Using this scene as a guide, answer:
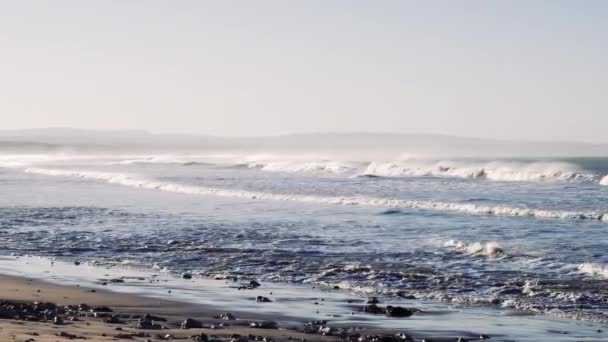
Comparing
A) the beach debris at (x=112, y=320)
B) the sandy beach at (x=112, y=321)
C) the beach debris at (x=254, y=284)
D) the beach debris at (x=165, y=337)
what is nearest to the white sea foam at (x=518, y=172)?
the beach debris at (x=254, y=284)

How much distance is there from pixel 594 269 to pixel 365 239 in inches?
252

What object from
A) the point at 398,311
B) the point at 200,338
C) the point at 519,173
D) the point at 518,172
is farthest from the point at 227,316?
the point at 518,172

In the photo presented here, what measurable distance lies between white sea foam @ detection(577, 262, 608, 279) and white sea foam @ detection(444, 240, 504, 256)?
7.90 feet

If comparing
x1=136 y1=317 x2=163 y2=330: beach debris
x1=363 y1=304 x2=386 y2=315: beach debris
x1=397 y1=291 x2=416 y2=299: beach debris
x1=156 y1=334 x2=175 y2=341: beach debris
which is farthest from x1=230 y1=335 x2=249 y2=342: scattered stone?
x1=397 y1=291 x2=416 y2=299: beach debris

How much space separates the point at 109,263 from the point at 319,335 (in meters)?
8.11

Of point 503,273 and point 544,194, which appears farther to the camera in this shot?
point 544,194

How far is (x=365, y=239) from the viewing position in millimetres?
21422

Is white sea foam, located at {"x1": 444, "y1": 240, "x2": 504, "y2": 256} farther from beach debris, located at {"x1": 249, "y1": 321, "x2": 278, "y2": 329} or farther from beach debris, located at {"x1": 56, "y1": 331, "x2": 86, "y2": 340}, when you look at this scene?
beach debris, located at {"x1": 56, "y1": 331, "x2": 86, "y2": 340}

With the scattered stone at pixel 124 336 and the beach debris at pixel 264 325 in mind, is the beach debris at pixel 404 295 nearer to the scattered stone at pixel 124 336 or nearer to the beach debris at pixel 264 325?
the beach debris at pixel 264 325

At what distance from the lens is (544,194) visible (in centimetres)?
3897

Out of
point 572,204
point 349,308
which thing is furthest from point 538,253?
point 572,204

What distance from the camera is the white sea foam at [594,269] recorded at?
15.6 metres

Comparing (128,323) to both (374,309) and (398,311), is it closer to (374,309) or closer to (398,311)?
(374,309)

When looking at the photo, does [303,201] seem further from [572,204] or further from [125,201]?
[572,204]
